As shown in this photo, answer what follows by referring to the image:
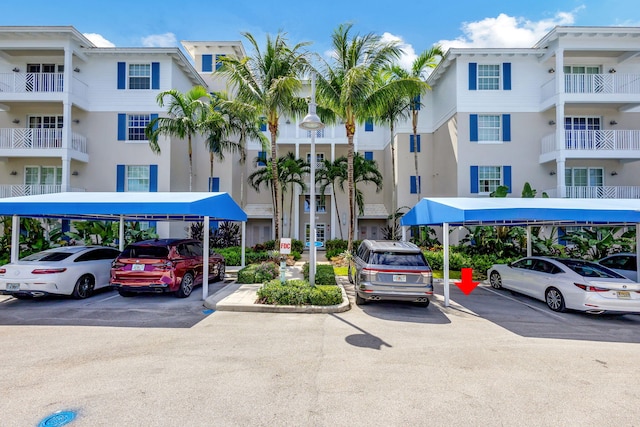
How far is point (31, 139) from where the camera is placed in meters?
17.3

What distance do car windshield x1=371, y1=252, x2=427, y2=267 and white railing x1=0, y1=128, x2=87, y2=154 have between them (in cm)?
1726

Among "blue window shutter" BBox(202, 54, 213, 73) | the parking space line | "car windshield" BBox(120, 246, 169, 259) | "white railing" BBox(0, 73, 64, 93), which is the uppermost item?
"blue window shutter" BBox(202, 54, 213, 73)

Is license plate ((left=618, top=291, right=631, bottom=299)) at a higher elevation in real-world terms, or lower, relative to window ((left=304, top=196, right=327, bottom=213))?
lower

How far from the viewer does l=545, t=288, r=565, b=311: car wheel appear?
8.45m

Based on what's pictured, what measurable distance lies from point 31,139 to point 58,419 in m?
19.2

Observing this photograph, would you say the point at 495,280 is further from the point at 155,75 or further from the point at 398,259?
the point at 155,75

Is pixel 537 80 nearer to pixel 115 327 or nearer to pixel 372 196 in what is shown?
pixel 372 196

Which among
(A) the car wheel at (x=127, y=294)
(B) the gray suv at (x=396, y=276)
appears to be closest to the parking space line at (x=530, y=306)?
(B) the gray suv at (x=396, y=276)

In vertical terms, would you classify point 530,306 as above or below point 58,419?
below

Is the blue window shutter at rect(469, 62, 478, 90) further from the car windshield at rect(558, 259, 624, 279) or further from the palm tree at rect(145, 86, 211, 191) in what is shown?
the palm tree at rect(145, 86, 211, 191)

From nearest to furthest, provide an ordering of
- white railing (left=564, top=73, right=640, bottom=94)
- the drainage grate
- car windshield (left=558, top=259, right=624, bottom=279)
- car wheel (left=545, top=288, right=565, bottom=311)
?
1. the drainage grate
2. car windshield (left=558, top=259, right=624, bottom=279)
3. car wheel (left=545, top=288, right=565, bottom=311)
4. white railing (left=564, top=73, right=640, bottom=94)

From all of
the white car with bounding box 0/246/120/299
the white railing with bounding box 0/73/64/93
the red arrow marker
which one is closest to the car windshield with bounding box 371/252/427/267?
the red arrow marker

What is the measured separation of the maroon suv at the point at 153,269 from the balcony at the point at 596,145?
712 inches

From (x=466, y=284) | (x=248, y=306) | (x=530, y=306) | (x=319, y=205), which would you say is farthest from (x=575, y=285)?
(x=319, y=205)
